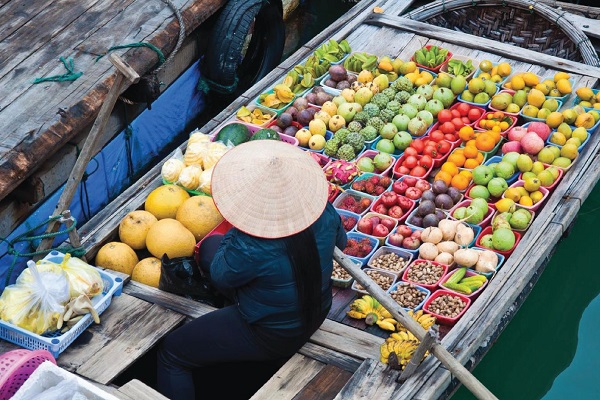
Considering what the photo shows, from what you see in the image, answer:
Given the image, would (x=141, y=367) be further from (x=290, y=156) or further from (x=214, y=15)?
(x=214, y=15)

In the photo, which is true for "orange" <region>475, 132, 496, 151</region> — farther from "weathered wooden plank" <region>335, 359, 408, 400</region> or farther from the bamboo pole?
"weathered wooden plank" <region>335, 359, 408, 400</region>

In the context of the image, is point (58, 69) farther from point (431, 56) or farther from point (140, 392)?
point (140, 392)

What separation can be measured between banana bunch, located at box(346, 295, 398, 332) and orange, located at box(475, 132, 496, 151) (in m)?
1.50

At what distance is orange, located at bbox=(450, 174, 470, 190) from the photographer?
4.73 metres

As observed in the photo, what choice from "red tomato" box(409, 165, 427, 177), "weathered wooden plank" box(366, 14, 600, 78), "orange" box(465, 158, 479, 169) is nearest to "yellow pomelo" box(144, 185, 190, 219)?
"red tomato" box(409, 165, 427, 177)

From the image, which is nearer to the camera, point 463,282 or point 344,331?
point 344,331

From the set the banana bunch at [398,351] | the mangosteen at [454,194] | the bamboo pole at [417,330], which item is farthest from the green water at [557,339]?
the bamboo pole at [417,330]

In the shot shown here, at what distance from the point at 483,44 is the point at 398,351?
3.08 meters

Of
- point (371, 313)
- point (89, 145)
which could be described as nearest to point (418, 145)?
point (371, 313)

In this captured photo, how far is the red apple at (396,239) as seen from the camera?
435 centimetres

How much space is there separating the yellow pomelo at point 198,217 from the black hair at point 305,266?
3.60 feet

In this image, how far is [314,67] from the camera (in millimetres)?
5637

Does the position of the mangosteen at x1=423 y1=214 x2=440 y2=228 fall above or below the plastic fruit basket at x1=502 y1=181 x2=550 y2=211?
above

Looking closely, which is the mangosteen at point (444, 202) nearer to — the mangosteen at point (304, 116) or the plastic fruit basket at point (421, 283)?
the plastic fruit basket at point (421, 283)
